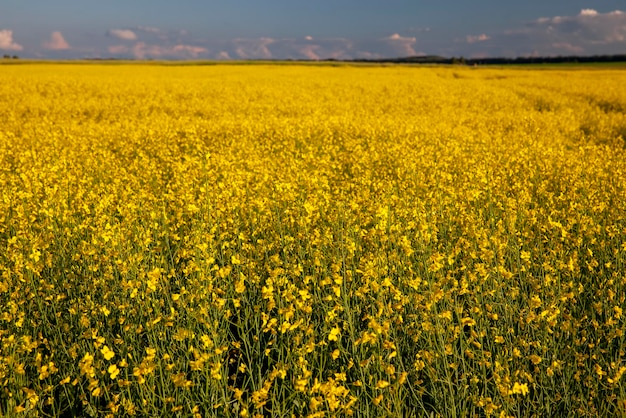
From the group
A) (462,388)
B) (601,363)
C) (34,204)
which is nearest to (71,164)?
(34,204)

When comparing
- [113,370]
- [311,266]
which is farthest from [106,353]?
[311,266]

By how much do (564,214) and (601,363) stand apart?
2360 millimetres

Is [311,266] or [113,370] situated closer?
[113,370]

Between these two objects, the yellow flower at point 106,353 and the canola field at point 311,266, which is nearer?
the yellow flower at point 106,353

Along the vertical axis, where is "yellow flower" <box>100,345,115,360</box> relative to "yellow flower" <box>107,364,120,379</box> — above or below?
above

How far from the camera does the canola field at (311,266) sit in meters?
2.83

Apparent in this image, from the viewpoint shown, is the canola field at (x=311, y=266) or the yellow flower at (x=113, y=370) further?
the canola field at (x=311, y=266)

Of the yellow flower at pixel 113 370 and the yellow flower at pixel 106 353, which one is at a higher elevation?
the yellow flower at pixel 106 353

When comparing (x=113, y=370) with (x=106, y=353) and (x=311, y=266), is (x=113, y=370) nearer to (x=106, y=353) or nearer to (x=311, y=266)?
(x=106, y=353)

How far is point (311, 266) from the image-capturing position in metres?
3.91

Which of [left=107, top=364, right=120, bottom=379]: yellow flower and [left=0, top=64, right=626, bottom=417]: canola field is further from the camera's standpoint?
[left=0, top=64, right=626, bottom=417]: canola field

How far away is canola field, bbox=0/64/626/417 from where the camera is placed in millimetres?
2834

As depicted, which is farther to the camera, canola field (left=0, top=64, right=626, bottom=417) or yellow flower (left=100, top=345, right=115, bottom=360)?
canola field (left=0, top=64, right=626, bottom=417)

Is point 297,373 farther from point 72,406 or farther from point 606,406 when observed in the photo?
point 606,406
